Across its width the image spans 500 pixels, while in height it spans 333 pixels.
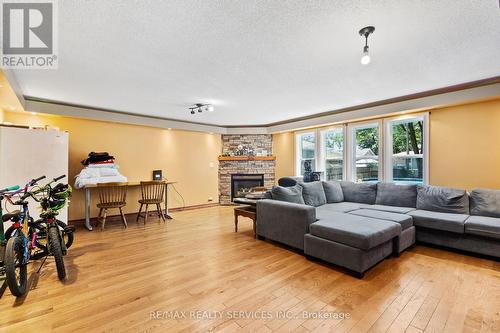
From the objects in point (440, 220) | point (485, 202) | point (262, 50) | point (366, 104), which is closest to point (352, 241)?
point (440, 220)

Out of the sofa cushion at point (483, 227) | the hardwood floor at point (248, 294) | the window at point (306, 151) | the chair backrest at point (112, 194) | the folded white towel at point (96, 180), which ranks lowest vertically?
the hardwood floor at point (248, 294)

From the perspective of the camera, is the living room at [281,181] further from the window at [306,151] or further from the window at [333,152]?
the window at [306,151]

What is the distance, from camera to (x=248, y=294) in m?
2.12

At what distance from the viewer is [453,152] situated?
3922 millimetres

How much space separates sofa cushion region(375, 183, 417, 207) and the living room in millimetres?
26

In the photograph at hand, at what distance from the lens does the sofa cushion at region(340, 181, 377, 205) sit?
172 inches

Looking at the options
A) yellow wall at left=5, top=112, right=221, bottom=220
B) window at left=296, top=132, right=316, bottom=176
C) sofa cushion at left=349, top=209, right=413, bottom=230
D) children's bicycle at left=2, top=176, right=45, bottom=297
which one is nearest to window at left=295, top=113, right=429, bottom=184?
window at left=296, top=132, right=316, bottom=176

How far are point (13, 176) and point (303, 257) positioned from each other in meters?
4.23

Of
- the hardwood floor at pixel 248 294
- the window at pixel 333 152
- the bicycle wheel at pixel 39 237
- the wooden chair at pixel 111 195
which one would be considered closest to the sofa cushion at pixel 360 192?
the window at pixel 333 152

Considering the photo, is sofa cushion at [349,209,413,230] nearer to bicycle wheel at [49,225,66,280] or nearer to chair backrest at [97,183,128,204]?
bicycle wheel at [49,225,66,280]

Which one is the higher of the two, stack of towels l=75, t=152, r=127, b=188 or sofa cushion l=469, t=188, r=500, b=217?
stack of towels l=75, t=152, r=127, b=188

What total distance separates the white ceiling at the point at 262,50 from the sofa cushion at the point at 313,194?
163 centimetres

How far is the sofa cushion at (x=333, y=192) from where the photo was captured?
4.48 m

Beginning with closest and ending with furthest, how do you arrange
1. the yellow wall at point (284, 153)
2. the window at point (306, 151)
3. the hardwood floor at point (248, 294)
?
the hardwood floor at point (248, 294) < the window at point (306, 151) < the yellow wall at point (284, 153)
